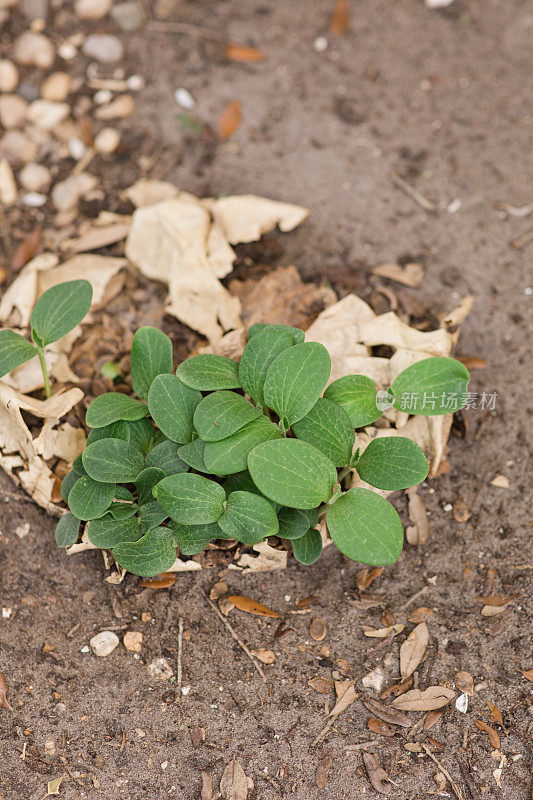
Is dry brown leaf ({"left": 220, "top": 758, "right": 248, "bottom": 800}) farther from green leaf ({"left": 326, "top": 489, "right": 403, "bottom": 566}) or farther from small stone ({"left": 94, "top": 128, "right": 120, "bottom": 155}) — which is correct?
small stone ({"left": 94, "top": 128, "right": 120, "bottom": 155})

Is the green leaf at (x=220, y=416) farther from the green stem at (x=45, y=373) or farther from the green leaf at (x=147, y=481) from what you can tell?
the green stem at (x=45, y=373)

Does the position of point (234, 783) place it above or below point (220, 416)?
below

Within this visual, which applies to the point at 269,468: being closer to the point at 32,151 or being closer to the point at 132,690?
the point at 132,690

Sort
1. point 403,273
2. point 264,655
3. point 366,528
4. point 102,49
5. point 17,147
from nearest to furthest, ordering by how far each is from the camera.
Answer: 1. point 366,528
2. point 264,655
3. point 403,273
4. point 17,147
5. point 102,49

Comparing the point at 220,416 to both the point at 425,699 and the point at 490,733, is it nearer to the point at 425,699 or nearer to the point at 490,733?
the point at 425,699

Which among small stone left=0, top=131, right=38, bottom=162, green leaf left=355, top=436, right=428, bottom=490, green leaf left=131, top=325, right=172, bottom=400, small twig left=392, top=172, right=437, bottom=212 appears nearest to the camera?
green leaf left=355, top=436, right=428, bottom=490

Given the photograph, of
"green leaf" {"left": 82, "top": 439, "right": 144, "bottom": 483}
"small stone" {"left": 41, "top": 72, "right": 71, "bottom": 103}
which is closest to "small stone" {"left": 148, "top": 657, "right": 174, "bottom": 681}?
"green leaf" {"left": 82, "top": 439, "right": 144, "bottom": 483}

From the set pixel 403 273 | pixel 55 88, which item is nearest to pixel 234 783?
pixel 403 273
